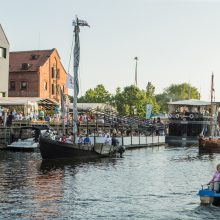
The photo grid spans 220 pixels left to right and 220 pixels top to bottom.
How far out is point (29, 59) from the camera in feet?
277

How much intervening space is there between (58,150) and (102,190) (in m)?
14.7

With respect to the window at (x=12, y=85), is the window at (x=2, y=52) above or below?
above

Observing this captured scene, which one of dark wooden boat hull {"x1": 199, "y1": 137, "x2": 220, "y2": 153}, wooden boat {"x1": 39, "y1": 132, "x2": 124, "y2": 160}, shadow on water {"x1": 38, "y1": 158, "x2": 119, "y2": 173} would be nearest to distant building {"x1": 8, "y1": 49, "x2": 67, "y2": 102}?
dark wooden boat hull {"x1": 199, "y1": 137, "x2": 220, "y2": 153}

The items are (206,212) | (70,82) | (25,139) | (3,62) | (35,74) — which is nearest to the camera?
(206,212)

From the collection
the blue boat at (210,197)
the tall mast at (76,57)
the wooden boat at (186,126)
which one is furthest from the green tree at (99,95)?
the blue boat at (210,197)

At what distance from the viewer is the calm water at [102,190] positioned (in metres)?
20.4

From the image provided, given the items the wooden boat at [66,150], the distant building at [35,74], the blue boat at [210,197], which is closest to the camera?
the blue boat at [210,197]

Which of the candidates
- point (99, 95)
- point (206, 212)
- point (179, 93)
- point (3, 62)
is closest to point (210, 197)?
point (206, 212)

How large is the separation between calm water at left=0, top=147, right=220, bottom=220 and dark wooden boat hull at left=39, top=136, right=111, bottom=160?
1.19 m

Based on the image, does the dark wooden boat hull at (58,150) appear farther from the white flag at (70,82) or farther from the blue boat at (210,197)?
the blue boat at (210,197)

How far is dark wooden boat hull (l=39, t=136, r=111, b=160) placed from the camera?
39219 mm

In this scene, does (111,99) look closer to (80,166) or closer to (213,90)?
(213,90)

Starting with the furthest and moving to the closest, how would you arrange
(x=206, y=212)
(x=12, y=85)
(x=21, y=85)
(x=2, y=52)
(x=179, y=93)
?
(x=179, y=93) → (x=12, y=85) → (x=21, y=85) → (x=2, y=52) → (x=206, y=212)

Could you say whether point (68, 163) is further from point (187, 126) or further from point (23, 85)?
point (187, 126)
